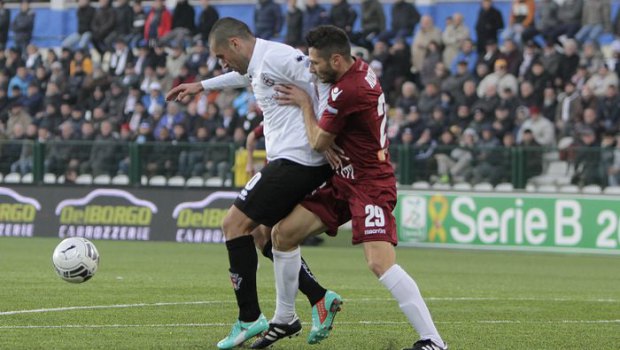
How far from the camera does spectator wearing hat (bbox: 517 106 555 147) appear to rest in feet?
75.9

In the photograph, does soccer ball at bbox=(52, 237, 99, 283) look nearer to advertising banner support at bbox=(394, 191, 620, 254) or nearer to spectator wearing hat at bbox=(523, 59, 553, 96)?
advertising banner support at bbox=(394, 191, 620, 254)

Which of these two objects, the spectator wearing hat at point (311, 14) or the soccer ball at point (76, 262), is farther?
the spectator wearing hat at point (311, 14)

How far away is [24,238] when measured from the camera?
25219mm

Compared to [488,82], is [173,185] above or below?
below

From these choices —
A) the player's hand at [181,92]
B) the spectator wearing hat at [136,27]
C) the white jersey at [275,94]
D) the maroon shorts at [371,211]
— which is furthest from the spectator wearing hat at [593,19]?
the maroon shorts at [371,211]

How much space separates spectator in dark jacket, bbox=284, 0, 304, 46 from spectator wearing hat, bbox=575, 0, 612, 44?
231 inches

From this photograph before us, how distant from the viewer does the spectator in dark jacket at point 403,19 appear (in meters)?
27.4

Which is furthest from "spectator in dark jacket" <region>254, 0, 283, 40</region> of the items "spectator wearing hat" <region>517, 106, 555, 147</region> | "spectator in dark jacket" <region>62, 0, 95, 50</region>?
"spectator wearing hat" <region>517, 106, 555, 147</region>

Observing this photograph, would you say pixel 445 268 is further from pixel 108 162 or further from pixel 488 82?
pixel 108 162

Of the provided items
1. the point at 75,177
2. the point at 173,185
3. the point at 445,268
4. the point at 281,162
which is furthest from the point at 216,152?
the point at 281,162

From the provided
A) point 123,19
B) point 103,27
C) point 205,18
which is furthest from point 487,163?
point 103,27

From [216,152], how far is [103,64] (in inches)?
282

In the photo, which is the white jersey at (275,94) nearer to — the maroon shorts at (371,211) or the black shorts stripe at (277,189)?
the black shorts stripe at (277,189)

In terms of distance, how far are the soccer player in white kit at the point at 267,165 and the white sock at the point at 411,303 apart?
0.94 m
